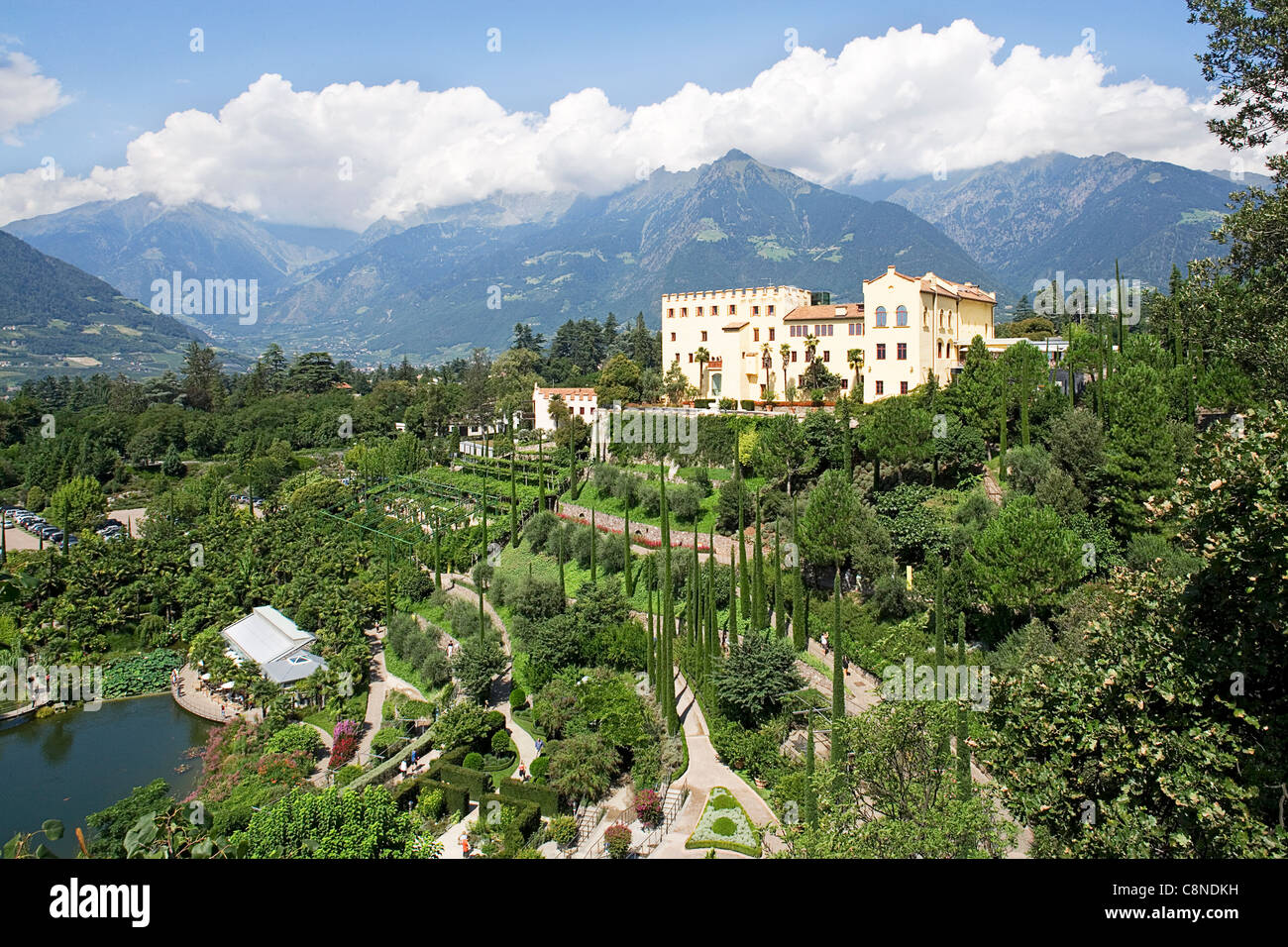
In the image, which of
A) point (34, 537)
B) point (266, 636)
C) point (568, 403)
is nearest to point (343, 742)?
point (266, 636)

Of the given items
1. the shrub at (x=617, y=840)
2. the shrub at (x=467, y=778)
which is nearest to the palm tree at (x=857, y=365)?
the shrub at (x=467, y=778)

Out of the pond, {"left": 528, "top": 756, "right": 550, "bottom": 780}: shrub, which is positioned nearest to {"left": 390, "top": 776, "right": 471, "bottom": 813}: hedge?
{"left": 528, "top": 756, "right": 550, "bottom": 780}: shrub

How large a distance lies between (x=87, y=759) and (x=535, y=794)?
1335 centimetres

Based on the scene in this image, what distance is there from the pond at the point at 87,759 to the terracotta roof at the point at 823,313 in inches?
1156

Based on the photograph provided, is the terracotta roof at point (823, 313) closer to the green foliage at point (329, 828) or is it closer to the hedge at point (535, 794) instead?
the hedge at point (535, 794)

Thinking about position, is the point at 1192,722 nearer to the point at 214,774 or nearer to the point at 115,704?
the point at 214,774

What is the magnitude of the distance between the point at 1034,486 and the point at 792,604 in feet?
27.1

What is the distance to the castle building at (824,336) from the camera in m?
35.6

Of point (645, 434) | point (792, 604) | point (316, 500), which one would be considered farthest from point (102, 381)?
point (792, 604)

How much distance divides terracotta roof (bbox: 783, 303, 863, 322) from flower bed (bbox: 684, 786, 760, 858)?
85.9 ft

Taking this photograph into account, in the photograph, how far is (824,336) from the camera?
38969 millimetres

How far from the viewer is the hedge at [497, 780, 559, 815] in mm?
17406

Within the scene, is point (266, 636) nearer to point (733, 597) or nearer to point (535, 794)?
point (535, 794)
